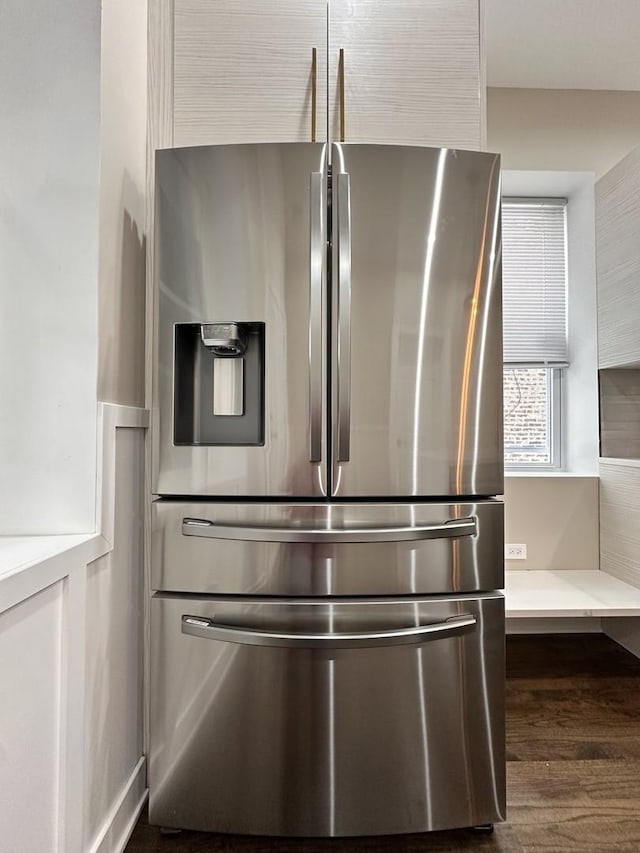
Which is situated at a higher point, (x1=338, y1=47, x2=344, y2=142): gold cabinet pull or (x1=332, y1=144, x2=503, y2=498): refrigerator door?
(x1=338, y1=47, x2=344, y2=142): gold cabinet pull

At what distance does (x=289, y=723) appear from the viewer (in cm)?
132

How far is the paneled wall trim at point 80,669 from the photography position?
91 cm

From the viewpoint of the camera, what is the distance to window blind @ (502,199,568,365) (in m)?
2.73

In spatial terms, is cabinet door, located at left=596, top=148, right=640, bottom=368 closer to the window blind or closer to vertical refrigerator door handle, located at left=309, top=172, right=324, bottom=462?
the window blind

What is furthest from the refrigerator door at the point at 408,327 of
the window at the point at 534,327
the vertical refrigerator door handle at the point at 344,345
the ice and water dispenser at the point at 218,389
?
the window at the point at 534,327

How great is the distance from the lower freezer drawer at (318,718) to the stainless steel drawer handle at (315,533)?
15cm

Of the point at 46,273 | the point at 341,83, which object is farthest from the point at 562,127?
the point at 46,273

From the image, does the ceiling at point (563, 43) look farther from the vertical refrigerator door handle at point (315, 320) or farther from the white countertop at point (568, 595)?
the white countertop at point (568, 595)

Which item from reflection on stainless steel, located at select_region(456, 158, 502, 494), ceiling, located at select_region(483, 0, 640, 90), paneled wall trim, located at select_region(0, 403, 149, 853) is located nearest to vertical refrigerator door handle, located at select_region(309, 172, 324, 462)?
reflection on stainless steel, located at select_region(456, 158, 502, 494)

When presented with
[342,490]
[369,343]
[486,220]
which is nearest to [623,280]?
[486,220]

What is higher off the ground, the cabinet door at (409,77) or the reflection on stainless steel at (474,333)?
the cabinet door at (409,77)

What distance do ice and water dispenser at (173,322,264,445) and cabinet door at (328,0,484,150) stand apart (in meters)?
0.73

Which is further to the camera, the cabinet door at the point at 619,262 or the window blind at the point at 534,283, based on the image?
the window blind at the point at 534,283

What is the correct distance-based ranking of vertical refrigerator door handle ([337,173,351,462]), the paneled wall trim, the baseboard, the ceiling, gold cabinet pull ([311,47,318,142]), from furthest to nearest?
the ceiling
gold cabinet pull ([311,47,318,142])
vertical refrigerator door handle ([337,173,351,462])
the baseboard
the paneled wall trim
